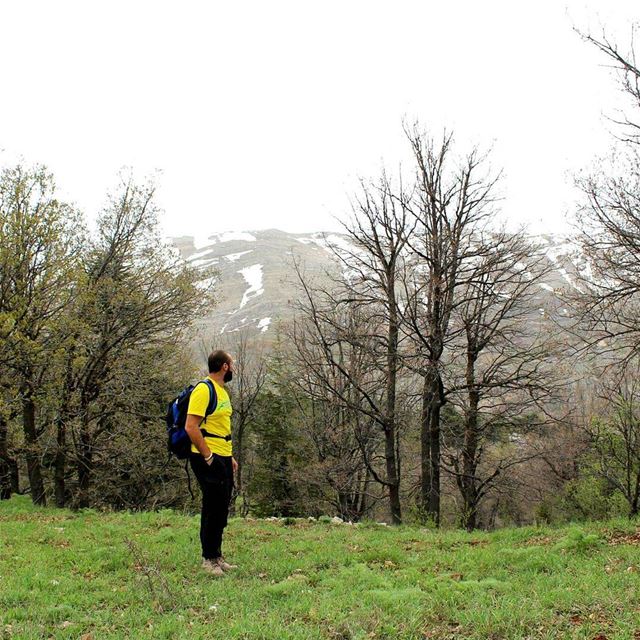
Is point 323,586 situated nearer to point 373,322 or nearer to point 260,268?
point 373,322

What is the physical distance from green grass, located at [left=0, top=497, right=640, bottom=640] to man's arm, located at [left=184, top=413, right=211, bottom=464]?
1.30 m

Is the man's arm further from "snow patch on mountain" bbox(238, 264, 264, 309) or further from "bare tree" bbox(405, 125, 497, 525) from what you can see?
"snow patch on mountain" bbox(238, 264, 264, 309)

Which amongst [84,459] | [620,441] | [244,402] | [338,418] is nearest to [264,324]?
[244,402]

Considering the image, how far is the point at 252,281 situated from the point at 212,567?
11606 centimetres

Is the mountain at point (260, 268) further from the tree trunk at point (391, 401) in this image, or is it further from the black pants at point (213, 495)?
the black pants at point (213, 495)

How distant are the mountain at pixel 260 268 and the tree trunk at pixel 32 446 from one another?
6.33 metres

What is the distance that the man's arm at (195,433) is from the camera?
5.73m

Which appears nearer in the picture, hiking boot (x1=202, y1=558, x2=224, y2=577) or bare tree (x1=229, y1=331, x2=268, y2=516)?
hiking boot (x1=202, y1=558, x2=224, y2=577)

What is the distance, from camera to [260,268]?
133750 mm

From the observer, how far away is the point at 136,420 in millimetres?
16031

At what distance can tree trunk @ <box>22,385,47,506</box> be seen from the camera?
A: 48.5ft

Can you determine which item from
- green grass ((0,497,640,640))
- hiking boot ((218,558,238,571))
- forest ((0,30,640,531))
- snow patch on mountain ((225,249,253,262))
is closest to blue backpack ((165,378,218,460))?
green grass ((0,497,640,640))

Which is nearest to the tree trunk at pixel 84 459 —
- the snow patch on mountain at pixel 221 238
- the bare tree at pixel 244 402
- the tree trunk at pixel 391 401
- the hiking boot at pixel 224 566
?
the tree trunk at pixel 391 401

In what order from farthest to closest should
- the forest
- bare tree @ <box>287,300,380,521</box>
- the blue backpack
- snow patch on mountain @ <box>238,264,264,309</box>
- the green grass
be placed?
snow patch on mountain @ <box>238,264,264,309</box> < bare tree @ <box>287,300,380,521</box> < the forest < the blue backpack < the green grass
